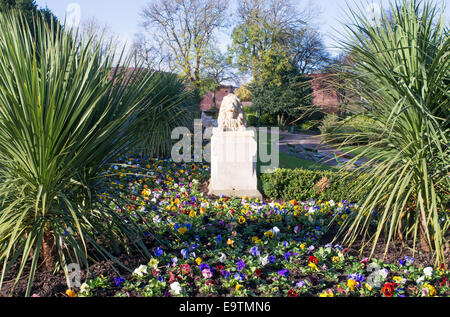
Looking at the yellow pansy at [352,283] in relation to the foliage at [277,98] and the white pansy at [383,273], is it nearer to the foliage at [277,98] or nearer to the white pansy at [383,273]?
the white pansy at [383,273]

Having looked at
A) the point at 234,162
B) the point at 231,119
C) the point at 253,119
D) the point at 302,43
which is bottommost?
the point at 234,162

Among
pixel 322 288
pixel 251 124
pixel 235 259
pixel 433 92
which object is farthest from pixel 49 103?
pixel 251 124

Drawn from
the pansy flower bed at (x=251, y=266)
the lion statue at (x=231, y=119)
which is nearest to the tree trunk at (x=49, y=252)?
the pansy flower bed at (x=251, y=266)

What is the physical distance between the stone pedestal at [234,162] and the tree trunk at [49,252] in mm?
3806

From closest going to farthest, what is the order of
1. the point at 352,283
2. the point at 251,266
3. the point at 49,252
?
the point at 352,283
the point at 49,252
the point at 251,266

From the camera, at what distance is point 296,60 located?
1064 inches

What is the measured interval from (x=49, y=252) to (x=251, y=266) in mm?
1512

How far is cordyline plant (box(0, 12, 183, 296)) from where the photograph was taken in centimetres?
209

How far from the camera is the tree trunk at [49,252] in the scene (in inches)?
99.9

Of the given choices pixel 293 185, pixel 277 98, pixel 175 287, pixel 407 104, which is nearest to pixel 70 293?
pixel 175 287

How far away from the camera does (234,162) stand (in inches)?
249

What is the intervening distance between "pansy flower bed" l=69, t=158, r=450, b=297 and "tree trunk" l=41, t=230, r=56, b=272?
390mm

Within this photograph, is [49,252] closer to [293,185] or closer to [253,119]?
[293,185]
